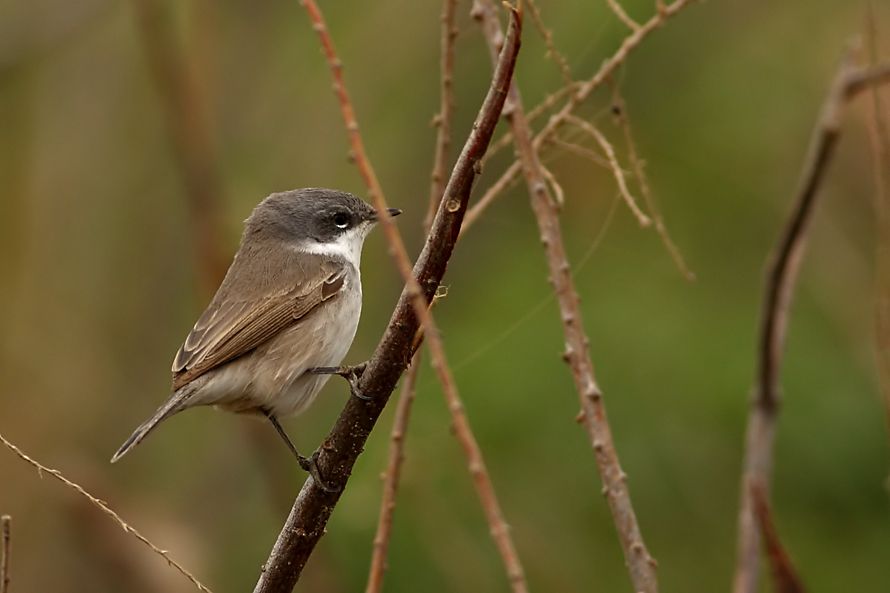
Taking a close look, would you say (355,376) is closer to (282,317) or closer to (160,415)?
(160,415)

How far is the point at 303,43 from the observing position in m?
8.99

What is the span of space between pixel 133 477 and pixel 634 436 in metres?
4.02

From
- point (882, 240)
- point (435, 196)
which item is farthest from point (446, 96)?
point (882, 240)

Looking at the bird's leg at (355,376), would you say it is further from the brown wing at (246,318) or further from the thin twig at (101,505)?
the brown wing at (246,318)

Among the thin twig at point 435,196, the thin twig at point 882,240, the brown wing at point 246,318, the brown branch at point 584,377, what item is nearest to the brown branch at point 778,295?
the thin twig at point 882,240

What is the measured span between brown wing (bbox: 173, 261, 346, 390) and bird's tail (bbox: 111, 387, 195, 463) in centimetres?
9

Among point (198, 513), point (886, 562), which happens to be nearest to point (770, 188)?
point (886, 562)

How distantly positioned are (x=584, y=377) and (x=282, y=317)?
194 centimetres

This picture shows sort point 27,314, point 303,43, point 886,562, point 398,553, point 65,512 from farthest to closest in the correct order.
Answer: point 303,43 → point 27,314 → point 65,512 → point 398,553 → point 886,562

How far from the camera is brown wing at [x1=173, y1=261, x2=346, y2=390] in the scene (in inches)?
184

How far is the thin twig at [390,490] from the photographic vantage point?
9.07 feet

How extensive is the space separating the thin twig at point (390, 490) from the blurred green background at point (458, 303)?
1.83 m

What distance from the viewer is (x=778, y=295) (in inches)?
80.3

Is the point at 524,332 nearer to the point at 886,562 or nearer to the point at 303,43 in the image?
the point at 886,562
